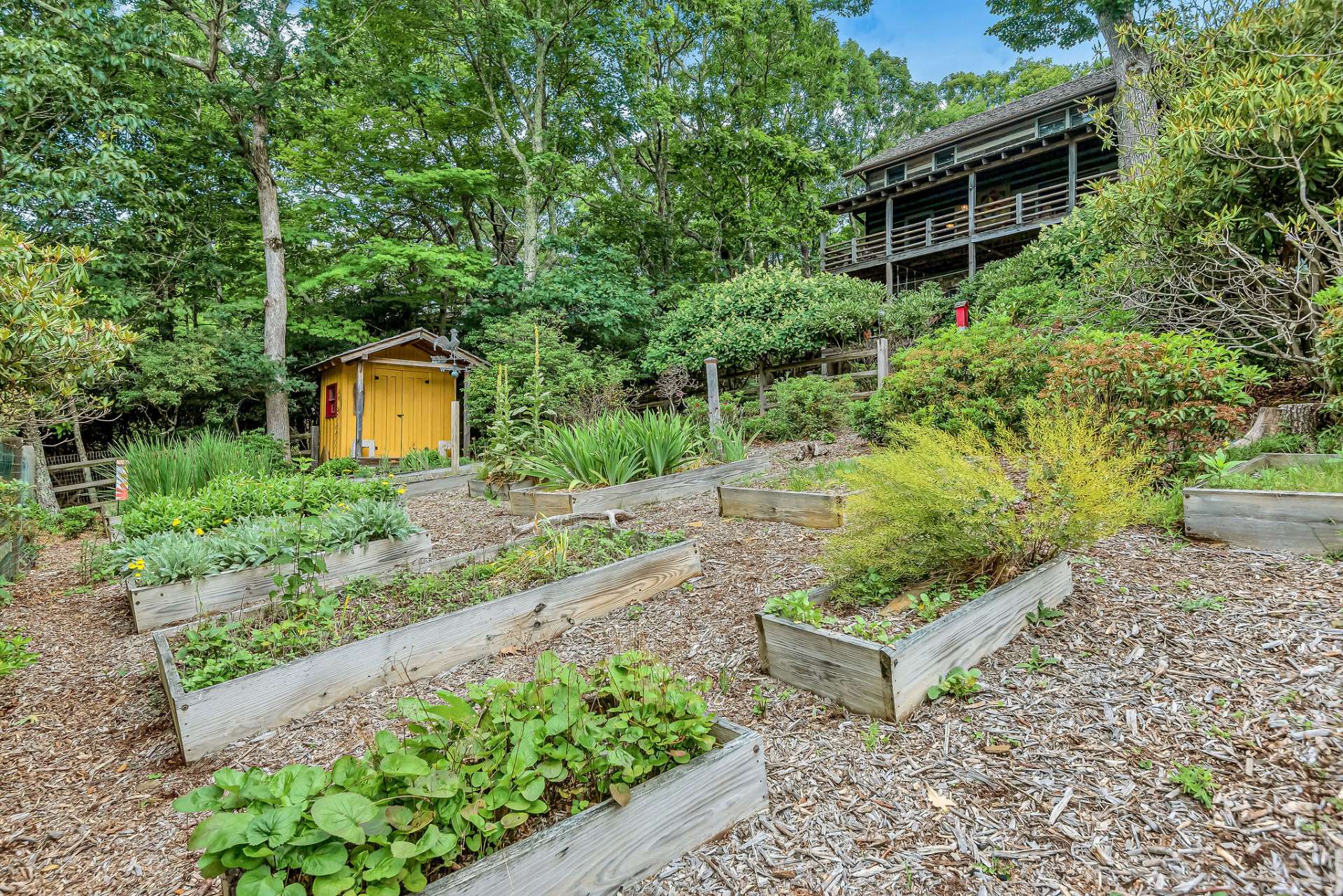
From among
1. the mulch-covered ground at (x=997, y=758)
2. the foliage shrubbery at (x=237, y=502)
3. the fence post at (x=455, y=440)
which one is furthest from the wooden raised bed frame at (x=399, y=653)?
the fence post at (x=455, y=440)

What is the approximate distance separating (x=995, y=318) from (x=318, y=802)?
6.61m

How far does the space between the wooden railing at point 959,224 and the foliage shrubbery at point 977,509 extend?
48.1 feet

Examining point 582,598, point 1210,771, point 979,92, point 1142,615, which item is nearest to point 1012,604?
point 1142,615

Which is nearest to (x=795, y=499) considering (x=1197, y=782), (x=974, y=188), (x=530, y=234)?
(x=1197, y=782)

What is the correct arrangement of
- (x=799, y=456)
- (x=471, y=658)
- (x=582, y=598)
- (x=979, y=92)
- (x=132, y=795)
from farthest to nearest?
(x=979, y=92), (x=799, y=456), (x=582, y=598), (x=471, y=658), (x=132, y=795)

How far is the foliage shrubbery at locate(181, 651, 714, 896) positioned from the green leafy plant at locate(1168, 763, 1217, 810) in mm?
1275

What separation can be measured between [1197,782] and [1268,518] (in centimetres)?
210

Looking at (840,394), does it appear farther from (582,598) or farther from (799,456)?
(582,598)

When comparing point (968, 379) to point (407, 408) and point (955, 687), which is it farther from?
point (407, 408)

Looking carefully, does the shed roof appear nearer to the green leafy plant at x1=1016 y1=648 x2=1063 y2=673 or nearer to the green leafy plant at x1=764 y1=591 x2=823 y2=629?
the green leafy plant at x1=764 y1=591 x2=823 y2=629

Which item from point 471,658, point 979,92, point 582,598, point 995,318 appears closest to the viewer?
point 471,658

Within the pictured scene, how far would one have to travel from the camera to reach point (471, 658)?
279 centimetres

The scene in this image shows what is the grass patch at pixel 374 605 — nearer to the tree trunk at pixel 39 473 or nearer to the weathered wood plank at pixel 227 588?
the weathered wood plank at pixel 227 588

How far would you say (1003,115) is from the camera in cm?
1747
